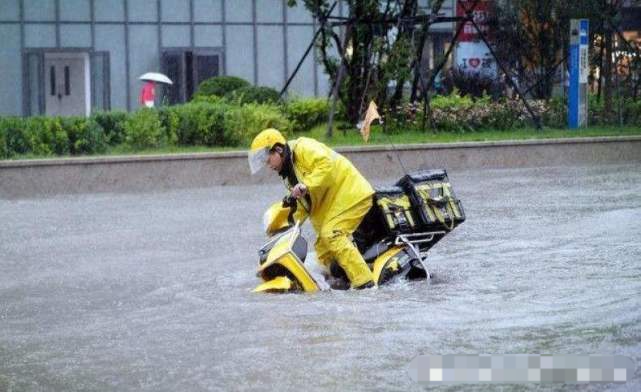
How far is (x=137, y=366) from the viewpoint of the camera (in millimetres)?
8930

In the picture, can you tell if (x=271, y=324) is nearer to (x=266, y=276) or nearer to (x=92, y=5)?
(x=266, y=276)

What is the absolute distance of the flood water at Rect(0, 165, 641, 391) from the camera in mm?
8766

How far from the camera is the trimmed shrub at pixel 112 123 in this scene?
77.1 ft

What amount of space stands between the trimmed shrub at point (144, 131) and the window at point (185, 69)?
46.8 ft

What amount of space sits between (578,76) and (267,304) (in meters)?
17.5

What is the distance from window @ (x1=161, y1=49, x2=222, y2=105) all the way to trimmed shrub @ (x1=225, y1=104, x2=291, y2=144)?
13.3 m

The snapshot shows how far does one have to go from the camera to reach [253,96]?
27.0 meters

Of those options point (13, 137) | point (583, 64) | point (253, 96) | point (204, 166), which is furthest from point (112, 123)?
point (583, 64)

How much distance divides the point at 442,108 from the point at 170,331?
17.3 m

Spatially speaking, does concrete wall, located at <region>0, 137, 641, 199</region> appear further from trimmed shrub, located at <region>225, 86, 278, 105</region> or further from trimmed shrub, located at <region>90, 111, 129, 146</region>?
trimmed shrub, located at <region>225, 86, 278, 105</region>

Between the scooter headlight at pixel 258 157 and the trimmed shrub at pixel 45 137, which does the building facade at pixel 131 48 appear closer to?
the trimmed shrub at pixel 45 137

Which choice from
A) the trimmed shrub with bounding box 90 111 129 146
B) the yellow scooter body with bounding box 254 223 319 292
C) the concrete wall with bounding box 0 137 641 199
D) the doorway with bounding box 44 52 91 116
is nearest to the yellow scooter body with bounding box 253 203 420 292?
the yellow scooter body with bounding box 254 223 319 292

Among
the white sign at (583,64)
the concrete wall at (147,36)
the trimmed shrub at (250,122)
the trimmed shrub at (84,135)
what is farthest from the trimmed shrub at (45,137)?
the concrete wall at (147,36)

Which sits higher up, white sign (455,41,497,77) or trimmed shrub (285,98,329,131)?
white sign (455,41,497,77)
